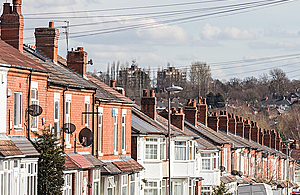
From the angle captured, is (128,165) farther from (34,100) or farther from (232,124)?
(232,124)

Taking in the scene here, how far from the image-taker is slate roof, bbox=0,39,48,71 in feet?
62.3

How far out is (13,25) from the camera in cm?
2331

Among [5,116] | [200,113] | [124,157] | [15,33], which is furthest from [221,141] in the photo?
[5,116]

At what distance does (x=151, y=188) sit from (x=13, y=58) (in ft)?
51.2

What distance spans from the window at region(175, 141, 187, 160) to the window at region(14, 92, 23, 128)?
18474 millimetres

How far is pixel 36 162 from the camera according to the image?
62.1 feet

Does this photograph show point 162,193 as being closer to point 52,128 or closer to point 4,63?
point 52,128

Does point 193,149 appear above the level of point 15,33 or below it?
below

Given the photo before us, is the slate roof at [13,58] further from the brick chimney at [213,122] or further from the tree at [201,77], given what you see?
the tree at [201,77]

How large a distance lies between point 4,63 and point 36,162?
137 inches

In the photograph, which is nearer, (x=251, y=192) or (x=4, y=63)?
(x=4, y=63)

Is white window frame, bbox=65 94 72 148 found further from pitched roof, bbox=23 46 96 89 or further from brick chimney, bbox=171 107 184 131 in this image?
brick chimney, bbox=171 107 184 131

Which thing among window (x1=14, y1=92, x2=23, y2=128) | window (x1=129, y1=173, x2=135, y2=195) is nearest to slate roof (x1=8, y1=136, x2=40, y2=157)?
window (x1=14, y1=92, x2=23, y2=128)

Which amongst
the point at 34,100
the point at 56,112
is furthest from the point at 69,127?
the point at 34,100
